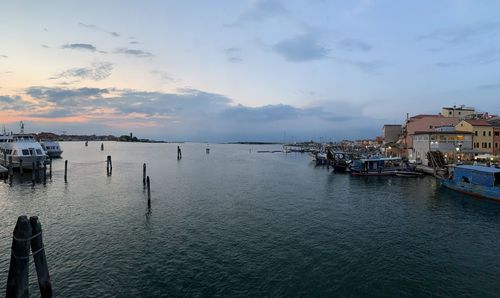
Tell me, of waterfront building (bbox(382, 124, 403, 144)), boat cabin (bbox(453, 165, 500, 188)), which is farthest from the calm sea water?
waterfront building (bbox(382, 124, 403, 144))

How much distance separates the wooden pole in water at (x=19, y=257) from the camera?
1217 centimetres

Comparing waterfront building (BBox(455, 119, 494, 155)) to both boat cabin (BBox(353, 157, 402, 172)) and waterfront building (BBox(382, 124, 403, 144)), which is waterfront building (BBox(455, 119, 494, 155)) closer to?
boat cabin (BBox(353, 157, 402, 172))

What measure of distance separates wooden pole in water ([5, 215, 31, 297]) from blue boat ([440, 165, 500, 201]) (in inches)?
2018

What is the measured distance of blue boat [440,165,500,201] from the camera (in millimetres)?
41219

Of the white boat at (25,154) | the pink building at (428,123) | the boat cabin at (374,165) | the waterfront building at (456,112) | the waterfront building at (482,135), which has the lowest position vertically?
the boat cabin at (374,165)

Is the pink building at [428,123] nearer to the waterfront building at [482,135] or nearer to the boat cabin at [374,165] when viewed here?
the waterfront building at [482,135]

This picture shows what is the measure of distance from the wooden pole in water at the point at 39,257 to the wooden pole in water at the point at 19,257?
0.81 m

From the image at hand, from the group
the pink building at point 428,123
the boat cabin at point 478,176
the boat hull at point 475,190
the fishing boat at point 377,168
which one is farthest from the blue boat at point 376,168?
the boat cabin at point 478,176

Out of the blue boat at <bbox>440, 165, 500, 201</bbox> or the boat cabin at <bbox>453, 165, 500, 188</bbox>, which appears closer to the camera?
the blue boat at <bbox>440, 165, 500, 201</bbox>

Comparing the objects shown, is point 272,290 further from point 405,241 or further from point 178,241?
point 405,241

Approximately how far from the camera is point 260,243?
24.0 metres

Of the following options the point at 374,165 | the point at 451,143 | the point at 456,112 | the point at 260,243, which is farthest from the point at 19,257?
the point at 456,112

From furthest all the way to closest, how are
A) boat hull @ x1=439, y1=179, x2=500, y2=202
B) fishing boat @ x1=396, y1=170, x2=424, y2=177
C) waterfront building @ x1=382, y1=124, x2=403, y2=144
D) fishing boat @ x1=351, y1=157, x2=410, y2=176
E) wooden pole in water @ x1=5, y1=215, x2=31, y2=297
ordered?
1. waterfront building @ x1=382, y1=124, x2=403, y2=144
2. fishing boat @ x1=351, y1=157, x2=410, y2=176
3. fishing boat @ x1=396, y1=170, x2=424, y2=177
4. boat hull @ x1=439, y1=179, x2=500, y2=202
5. wooden pole in water @ x1=5, y1=215, x2=31, y2=297

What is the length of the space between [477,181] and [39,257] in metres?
52.5
